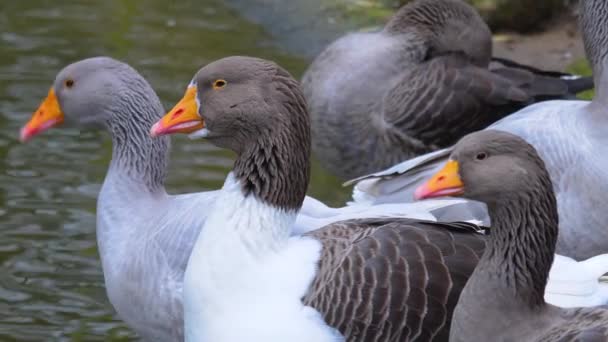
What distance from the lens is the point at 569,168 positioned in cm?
645

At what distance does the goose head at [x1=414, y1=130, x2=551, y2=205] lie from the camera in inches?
185

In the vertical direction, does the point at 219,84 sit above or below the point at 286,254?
above

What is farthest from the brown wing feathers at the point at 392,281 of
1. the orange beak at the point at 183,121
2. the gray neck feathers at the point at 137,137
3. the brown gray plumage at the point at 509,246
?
the gray neck feathers at the point at 137,137

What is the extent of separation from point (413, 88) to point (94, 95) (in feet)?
7.39

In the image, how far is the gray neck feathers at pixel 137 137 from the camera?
6.28 m

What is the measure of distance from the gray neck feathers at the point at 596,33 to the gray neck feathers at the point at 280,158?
2.26 meters

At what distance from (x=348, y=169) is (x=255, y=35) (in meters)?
3.46

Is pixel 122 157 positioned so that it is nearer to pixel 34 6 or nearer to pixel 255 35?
pixel 255 35

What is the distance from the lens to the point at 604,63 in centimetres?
679

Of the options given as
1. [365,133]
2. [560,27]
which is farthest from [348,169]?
[560,27]

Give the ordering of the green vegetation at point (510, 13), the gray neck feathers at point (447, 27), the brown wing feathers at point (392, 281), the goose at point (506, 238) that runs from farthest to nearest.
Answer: the green vegetation at point (510, 13), the gray neck feathers at point (447, 27), the brown wing feathers at point (392, 281), the goose at point (506, 238)

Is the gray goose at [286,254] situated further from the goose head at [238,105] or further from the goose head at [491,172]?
the goose head at [491,172]

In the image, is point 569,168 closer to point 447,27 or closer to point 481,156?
point 481,156

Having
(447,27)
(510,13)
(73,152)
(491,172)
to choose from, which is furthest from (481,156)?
(510,13)
